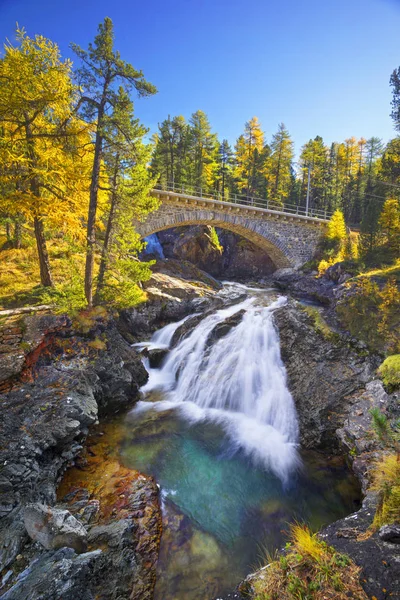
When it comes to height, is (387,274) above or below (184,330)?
above

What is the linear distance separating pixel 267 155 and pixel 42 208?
114ft

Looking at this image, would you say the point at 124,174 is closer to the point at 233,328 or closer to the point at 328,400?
the point at 233,328

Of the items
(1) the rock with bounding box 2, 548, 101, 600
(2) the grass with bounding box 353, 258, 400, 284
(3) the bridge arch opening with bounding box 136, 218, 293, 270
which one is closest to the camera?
(1) the rock with bounding box 2, 548, 101, 600

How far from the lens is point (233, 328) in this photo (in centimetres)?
1383

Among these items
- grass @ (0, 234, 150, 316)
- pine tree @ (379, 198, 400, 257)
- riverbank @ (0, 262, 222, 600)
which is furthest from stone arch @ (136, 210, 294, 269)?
riverbank @ (0, 262, 222, 600)

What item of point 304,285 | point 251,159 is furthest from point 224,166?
point 304,285

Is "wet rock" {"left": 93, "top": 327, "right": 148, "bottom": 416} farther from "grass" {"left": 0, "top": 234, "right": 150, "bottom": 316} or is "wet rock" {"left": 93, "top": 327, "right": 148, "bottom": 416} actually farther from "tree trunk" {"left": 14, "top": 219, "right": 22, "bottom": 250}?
"tree trunk" {"left": 14, "top": 219, "right": 22, "bottom": 250}

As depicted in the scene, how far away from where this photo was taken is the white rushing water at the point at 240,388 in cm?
883

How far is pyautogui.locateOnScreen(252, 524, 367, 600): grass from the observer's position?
10.5 ft

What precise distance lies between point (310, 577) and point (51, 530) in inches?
167

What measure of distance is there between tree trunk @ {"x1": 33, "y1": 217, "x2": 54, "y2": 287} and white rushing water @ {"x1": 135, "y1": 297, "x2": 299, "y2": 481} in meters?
6.62

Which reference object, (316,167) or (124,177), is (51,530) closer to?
(124,177)

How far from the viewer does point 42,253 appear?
39.2 feet

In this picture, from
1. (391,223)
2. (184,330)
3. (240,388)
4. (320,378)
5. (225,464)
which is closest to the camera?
(225,464)
